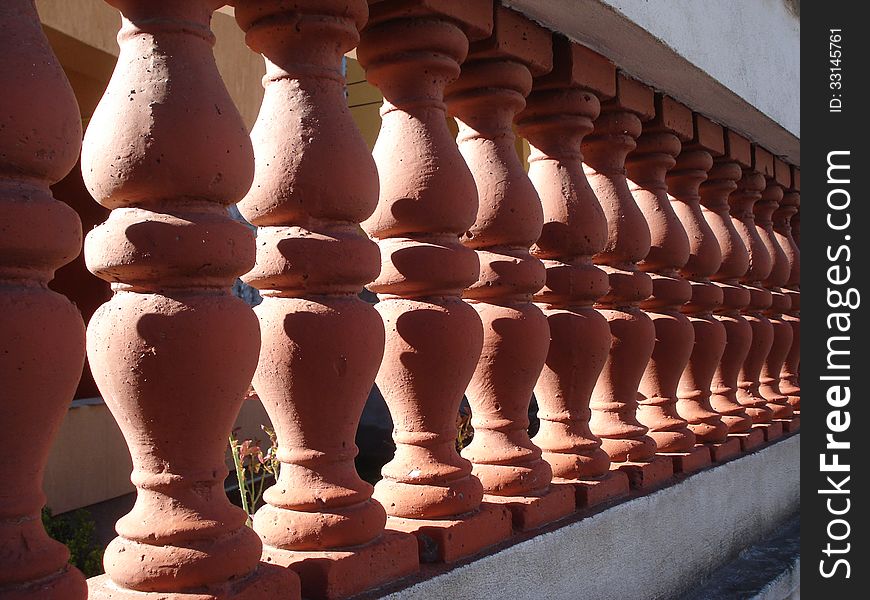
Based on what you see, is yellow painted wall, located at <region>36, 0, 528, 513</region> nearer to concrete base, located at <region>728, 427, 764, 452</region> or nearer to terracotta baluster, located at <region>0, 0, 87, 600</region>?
concrete base, located at <region>728, 427, 764, 452</region>

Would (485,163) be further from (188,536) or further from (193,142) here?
(188,536)

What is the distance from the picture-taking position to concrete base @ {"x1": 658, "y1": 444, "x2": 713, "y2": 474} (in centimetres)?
287

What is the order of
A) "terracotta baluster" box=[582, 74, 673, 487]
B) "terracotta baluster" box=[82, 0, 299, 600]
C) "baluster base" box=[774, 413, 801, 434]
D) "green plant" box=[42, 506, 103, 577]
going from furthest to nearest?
"green plant" box=[42, 506, 103, 577], "baluster base" box=[774, 413, 801, 434], "terracotta baluster" box=[582, 74, 673, 487], "terracotta baluster" box=[82, 0, 299, 600]

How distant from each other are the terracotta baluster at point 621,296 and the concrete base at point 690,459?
0.18 metres

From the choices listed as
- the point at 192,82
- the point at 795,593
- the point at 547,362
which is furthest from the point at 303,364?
the point at 795,593

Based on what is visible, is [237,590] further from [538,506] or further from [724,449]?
[724,449]

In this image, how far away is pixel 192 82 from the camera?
1346mm

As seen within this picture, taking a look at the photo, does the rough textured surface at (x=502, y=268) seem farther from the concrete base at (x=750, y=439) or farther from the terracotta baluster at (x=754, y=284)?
the terracotta baluster at (x=754, y=284)

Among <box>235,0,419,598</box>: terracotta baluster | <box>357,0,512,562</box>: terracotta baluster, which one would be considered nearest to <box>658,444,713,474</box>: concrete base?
<box>357,0,512,562</box>: terracotta baluster

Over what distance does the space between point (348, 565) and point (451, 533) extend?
0.98 feet

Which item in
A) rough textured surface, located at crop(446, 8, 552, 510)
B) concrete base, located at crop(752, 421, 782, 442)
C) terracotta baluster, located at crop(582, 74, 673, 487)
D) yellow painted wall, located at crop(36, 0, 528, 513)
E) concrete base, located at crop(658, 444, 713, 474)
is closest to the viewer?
rough textured surface, located at crop(446, 8, 552, 510)

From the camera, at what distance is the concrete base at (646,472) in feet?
8.48

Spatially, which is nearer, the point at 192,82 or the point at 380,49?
the point at 192,82

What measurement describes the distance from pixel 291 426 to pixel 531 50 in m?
1.11
